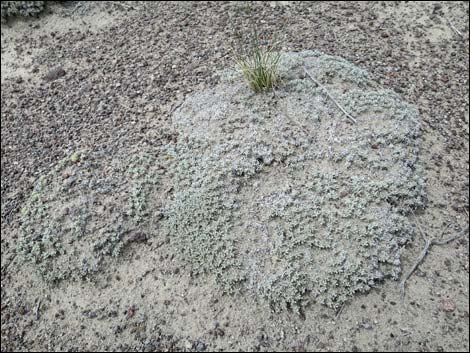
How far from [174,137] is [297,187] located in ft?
3.54

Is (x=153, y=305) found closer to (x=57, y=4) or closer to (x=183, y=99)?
(x=183, y=99)

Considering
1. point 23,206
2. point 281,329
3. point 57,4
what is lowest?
point 281,329

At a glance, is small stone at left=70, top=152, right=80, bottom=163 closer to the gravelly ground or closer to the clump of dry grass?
the gravelly ground

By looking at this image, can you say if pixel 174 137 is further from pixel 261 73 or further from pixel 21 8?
pixel 21 8

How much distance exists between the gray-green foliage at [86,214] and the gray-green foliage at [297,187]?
267 millimetres

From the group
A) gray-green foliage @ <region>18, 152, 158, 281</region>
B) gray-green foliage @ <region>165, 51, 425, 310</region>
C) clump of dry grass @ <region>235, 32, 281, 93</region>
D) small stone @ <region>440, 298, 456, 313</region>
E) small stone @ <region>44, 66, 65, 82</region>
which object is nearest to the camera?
small stone @ <region>440, 298, 456, 313</region>

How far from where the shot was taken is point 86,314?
293 cm

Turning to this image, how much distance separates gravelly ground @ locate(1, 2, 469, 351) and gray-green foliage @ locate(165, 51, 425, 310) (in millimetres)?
144

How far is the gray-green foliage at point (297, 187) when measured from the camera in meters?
2.80

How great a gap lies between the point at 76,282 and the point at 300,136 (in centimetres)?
186

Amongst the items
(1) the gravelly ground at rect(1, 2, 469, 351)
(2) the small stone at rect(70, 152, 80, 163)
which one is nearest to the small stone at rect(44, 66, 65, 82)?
(1) the gravelly ground at rect(1, 2, 469, 351)

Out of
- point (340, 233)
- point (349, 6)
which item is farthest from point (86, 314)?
point (349, 6)

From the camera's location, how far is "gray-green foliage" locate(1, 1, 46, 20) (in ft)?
17.9

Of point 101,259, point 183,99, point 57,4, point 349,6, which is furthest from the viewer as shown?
point 57,4
